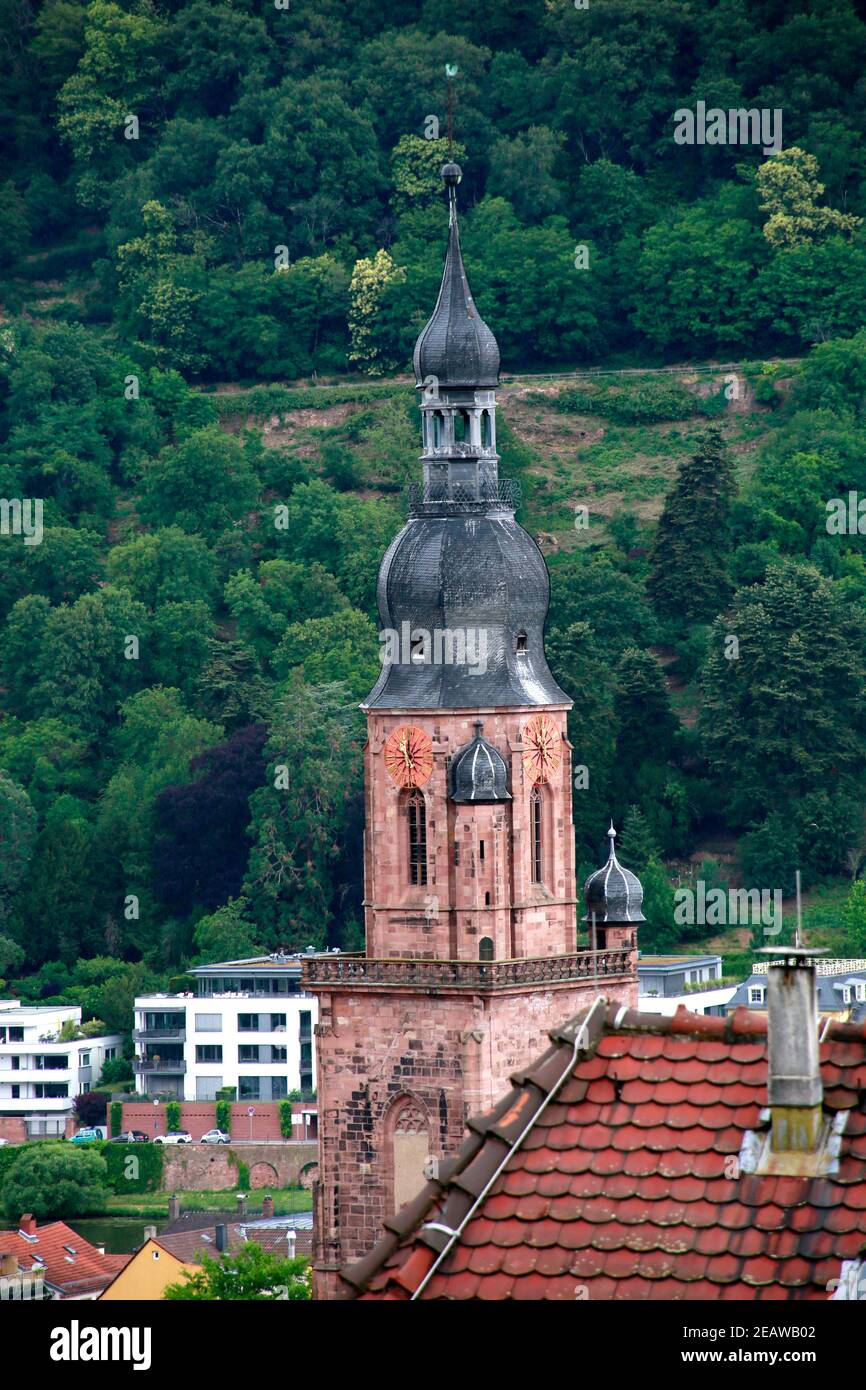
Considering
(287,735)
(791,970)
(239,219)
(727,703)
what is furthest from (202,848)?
(791,970)

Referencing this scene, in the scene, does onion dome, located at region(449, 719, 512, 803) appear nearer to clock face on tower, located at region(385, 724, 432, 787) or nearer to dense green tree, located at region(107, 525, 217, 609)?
clock face on tower, located at region(385, 724, 432, 787)

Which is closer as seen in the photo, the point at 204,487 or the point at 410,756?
the point at 410,756

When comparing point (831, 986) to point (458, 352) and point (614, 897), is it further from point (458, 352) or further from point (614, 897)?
point (458, 352)

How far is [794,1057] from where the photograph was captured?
2956 cm

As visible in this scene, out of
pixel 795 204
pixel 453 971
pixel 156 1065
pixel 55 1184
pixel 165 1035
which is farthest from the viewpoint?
pixel 795 204

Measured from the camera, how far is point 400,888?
76.0m

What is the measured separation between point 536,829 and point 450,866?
1.83 meters

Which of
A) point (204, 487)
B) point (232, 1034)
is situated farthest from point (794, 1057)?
point (204, 487)

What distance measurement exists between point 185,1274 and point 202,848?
52.3 meters

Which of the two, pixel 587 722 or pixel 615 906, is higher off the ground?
pixel 587 722

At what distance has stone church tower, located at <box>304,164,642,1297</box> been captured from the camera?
74438 mm

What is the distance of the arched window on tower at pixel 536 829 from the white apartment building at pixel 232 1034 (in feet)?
179

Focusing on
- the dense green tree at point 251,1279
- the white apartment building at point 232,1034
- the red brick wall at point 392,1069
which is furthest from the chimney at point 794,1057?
the white apartment building at point 232,1034

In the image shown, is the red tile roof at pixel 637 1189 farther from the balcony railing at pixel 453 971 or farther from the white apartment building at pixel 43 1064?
the white apartment building at pixel 43 1064
